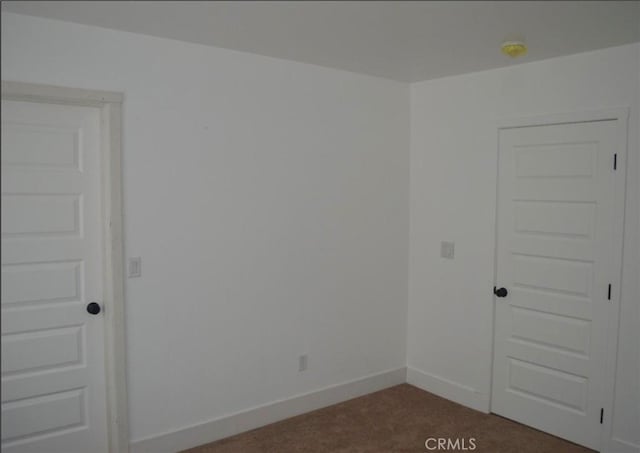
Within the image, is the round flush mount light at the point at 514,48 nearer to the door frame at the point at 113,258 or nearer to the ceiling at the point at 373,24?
the ceiling at the point at 373,24

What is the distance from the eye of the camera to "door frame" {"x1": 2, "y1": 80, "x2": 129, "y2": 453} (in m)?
2.82

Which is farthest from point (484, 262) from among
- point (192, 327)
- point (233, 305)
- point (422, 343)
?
point (192, 327)

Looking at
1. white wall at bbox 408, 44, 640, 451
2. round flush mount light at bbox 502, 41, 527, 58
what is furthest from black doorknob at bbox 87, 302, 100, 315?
round flush mount light at bbox 502, 41, 527, 58

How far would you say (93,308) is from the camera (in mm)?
2822

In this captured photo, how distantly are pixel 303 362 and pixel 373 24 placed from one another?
2405 millimetres

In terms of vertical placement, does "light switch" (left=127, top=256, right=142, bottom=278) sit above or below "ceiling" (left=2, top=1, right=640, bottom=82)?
below

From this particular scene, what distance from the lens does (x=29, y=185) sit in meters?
2.48

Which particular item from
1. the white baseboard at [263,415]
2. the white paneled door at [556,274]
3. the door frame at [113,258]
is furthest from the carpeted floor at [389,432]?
the door frame at [113,258]

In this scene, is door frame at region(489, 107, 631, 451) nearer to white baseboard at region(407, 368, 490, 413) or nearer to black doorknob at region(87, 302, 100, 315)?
white baseboard at region(407, 368, 490, 413)

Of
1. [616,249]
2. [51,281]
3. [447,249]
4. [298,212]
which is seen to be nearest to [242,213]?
[298,212]

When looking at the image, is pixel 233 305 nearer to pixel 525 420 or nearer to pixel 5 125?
pixel 5 125

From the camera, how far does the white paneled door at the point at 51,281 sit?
2480 millimetres

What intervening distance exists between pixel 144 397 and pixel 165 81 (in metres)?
1.94

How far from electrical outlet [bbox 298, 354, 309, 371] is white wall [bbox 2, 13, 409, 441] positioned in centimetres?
5
